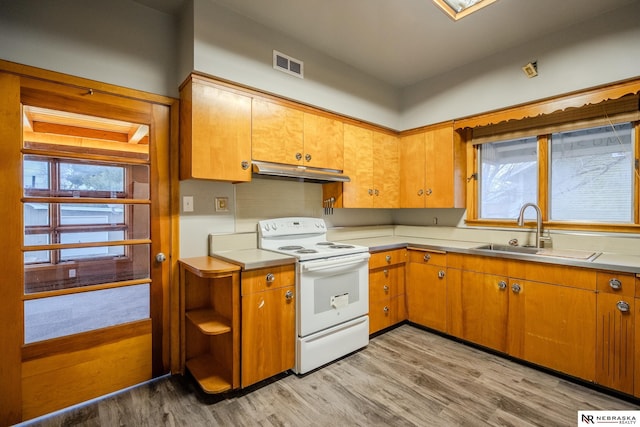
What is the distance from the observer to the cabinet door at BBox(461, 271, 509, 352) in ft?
7.78

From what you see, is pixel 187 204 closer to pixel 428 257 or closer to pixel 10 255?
pixel 10 255

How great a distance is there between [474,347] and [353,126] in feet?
7.52

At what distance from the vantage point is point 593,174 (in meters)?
2.47

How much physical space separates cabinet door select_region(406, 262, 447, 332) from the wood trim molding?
1.44 metres

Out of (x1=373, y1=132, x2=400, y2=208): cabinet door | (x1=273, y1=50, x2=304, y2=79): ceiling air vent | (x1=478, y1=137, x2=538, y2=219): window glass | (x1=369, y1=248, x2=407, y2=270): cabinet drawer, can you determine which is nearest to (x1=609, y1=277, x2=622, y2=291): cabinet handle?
(x1=478, y1=137, x2=538, y2=219): window glass

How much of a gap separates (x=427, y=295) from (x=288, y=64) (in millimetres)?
2423

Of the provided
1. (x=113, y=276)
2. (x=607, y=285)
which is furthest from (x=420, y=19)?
(x=113, y=276)

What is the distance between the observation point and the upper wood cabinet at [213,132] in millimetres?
2008

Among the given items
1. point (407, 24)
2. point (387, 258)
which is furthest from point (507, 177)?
point (407, 24)

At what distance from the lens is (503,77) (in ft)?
8.75

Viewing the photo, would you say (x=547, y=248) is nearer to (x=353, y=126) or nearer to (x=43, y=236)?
(x=353, y=126)

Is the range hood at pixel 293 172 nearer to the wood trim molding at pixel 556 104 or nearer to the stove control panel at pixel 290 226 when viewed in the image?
the stove control panel at pixel 290 226

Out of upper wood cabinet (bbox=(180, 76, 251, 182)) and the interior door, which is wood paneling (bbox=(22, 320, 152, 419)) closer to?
the interior door

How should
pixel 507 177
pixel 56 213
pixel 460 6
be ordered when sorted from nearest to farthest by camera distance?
pixel 56 213
pixel 460 6
pixel 507 177
